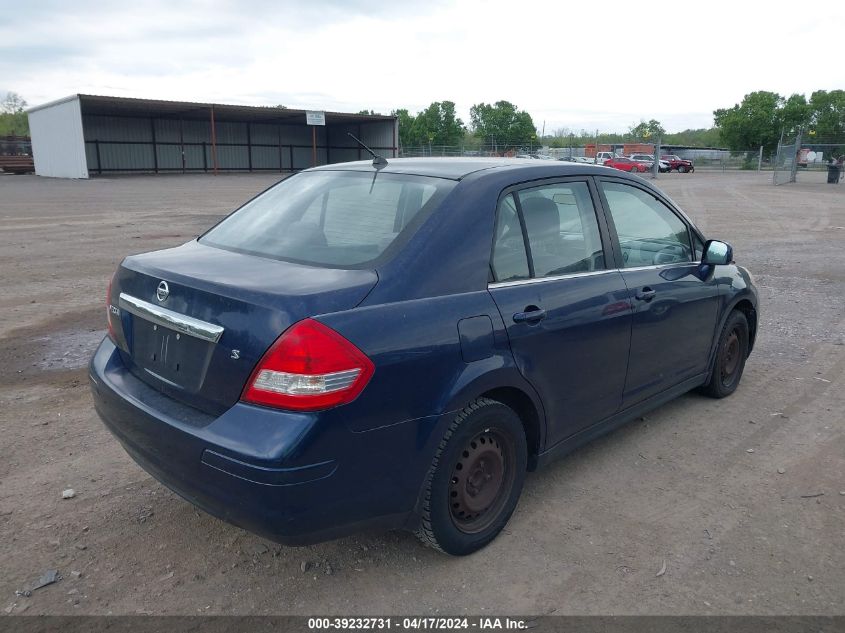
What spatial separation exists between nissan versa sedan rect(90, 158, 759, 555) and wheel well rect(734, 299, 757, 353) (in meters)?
1.23

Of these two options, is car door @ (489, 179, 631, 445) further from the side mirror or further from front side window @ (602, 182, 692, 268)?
the side mirror

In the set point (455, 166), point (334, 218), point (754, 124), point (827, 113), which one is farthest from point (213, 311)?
point (827, 113)

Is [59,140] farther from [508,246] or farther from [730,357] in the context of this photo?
[508,246]

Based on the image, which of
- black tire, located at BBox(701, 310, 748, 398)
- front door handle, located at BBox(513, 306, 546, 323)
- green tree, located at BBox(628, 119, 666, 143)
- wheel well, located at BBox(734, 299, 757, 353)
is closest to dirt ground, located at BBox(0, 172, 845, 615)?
black tire, located at BBox(701, 310, 748, 398)

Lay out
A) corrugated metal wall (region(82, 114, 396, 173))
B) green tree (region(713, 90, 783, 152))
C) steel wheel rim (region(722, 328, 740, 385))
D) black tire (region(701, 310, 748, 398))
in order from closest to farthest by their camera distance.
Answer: black tire (region(701, 310, 748, 398))
steel wheel rim (region(722, 328, 740, 385))
corrugated metal wall (region(82, 114, 396, 173))
green tree (region(713, 90, 783, 152))

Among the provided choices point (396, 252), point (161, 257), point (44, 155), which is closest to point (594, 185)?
point (396, 252)

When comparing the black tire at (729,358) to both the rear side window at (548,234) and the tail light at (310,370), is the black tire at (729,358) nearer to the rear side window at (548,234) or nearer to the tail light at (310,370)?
the rear side window at (548,234)

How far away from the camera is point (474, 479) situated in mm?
3047

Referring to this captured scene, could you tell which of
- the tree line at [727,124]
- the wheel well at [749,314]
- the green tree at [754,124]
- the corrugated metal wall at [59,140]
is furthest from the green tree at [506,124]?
the wheel well at [749,314]

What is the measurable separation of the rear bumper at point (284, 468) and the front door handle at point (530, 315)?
2.16 ft

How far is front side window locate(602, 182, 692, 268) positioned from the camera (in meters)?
3.88

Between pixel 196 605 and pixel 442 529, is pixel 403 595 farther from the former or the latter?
pixel 196 605

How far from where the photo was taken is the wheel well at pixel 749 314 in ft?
16.4

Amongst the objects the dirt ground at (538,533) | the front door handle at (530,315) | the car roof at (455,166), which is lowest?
the dirt ground at (538,533)
